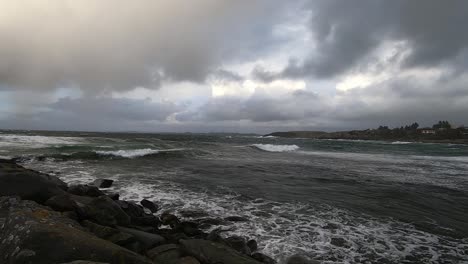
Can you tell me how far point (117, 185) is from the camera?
1285 centimetres

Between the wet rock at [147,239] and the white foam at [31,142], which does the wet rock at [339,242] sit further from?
the white foam at [31,142]

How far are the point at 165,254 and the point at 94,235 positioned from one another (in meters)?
1.24

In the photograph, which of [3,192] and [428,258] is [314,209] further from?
[3,192]

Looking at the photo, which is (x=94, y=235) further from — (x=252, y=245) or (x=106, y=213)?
(x=252, y=245)

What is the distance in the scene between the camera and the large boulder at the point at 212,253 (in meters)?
5.22

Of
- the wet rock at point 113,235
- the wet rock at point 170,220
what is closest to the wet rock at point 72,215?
the wet rock at point 113,235

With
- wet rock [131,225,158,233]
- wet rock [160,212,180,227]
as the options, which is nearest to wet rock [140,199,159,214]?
wet rock [160,212,180,227]

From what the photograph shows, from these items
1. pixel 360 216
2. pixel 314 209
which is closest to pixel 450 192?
pixel 360 216

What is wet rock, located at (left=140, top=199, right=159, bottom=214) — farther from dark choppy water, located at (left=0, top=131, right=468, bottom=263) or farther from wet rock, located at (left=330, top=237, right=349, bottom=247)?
wet rock, located at (left=330, top=237, right=349, bottom=247)

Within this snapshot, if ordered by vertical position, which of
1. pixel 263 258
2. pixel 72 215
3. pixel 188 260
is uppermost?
pixel 72 215

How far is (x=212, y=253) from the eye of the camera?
543cm

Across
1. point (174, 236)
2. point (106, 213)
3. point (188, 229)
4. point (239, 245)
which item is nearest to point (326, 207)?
point (239, 245)

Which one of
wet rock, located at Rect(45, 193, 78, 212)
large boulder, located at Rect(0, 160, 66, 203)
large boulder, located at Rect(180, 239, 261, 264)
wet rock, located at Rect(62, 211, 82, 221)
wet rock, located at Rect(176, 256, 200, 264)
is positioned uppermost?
large boulder, located at Rect(0, 160, 66, 203)

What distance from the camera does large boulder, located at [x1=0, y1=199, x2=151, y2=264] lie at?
389 centimetres
